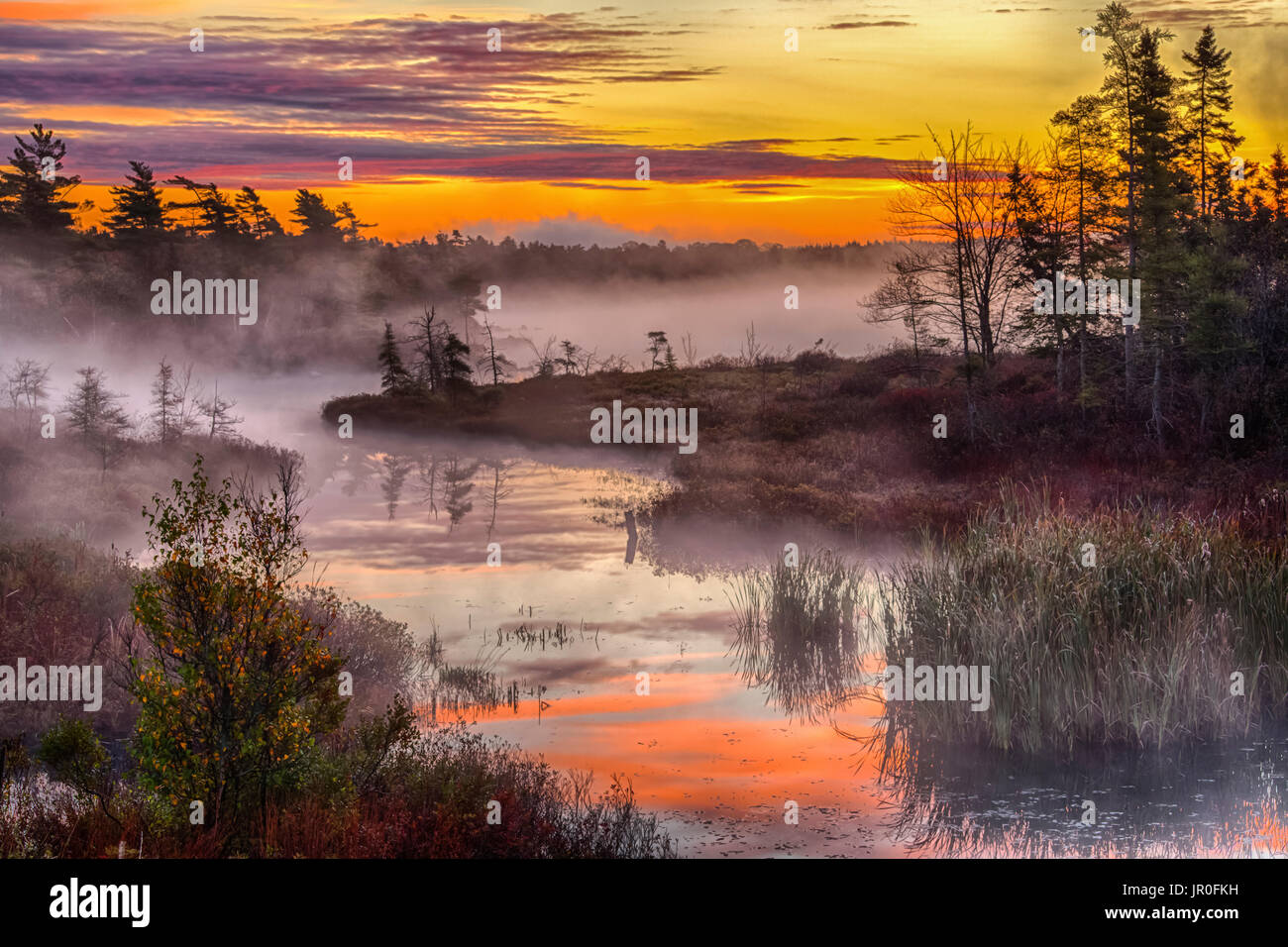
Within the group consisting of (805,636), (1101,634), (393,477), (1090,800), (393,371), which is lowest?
(1090,800)

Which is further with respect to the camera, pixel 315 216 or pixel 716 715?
pixel 315 216

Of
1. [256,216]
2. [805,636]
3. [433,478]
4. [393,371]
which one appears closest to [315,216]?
[256,216]

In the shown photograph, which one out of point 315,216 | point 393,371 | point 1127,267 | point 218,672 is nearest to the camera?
point 218,672

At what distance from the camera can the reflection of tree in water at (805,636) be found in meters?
18.4

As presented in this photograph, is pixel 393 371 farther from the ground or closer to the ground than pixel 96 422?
farther from the ground

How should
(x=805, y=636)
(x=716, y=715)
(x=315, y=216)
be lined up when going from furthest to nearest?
1. (x=315, y=216)
2. (x=805, y=636)
3. (x=716, y=715)

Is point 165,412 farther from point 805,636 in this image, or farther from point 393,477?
point 805,636

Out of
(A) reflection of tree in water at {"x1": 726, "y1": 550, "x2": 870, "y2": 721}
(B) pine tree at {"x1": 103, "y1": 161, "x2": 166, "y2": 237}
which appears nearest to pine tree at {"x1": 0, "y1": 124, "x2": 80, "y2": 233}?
(B) pine tree at {"x1": 103, "y1": 161, "x2": 166, "y2": 237}

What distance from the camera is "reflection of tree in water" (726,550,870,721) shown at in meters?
18.4

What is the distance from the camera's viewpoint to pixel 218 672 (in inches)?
414

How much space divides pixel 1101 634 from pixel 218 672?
1158 centimetres

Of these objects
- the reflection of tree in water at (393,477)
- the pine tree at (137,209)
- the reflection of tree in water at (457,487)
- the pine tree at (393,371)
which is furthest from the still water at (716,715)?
the pine tree at (137,209)
